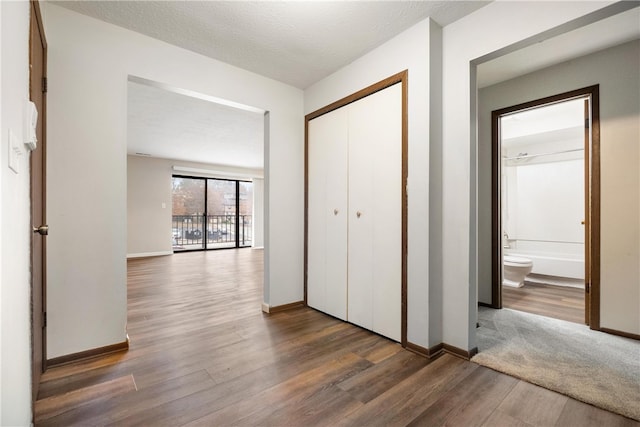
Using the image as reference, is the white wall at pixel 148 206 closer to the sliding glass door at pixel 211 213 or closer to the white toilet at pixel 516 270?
the sliding glass door at pixel 211 213

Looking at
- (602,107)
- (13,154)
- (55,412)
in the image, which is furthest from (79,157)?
(602,107)

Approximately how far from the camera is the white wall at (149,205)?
6836mm

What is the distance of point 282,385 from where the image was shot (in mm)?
1706

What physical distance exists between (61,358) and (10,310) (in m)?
1.36

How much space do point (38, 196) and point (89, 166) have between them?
0.40 metres

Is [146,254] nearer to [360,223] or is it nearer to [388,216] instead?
[360,223]

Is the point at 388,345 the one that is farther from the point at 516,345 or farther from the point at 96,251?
the point at 96,251

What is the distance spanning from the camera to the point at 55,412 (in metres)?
1.48

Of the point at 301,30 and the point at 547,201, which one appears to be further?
the point at 547,201

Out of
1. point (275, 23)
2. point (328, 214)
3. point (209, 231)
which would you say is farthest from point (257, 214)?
point (275, 23)

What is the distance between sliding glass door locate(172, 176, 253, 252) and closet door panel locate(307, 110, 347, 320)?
5943mm

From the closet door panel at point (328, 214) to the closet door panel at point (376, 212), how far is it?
0.11 meters

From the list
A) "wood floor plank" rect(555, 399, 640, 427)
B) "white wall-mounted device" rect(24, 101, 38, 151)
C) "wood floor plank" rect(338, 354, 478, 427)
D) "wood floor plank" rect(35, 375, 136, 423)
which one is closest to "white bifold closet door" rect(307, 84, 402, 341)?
"wood floor plank" rect(338, 354, 478, 427)

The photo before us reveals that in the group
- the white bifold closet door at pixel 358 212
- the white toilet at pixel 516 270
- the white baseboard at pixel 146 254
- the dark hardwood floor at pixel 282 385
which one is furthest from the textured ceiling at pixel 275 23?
the white baseboard at pixel 146 254
